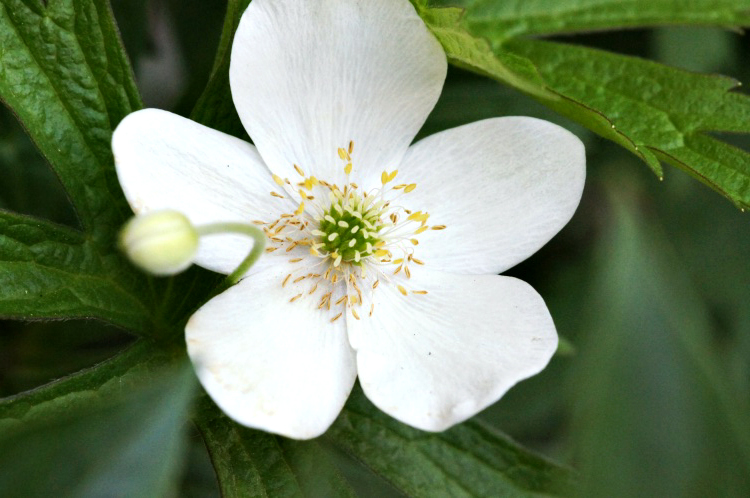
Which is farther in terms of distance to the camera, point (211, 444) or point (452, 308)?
point (452, 308)

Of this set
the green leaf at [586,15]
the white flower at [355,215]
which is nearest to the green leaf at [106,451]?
the white flower at [355,215]

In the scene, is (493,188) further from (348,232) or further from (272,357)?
(272,357)

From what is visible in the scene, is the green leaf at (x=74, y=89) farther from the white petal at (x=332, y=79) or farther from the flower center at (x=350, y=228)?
the flower center at (x=350, y=228)

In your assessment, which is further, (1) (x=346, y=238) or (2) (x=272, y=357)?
(1) (x=346, y=238)

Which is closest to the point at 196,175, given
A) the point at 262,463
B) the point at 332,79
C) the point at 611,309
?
the point at 332,79

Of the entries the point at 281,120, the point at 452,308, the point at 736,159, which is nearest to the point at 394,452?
the point at 452,308

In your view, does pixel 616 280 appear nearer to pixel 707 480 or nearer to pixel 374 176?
pixel 707 480
